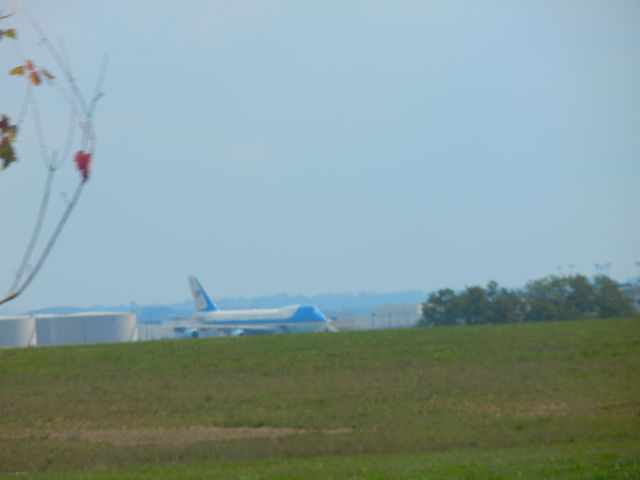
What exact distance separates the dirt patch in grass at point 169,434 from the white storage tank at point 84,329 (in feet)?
174

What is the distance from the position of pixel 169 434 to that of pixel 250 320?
58902 mm

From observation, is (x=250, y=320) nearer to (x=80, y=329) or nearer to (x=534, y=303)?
(x=80, y=329)

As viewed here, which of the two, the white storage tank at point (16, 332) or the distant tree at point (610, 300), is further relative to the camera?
the white storage tank at point (16, 332)

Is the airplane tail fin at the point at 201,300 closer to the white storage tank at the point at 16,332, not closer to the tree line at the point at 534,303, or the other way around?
the white storage tank at the point at 16,332

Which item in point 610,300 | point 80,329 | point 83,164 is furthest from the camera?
point 80,329

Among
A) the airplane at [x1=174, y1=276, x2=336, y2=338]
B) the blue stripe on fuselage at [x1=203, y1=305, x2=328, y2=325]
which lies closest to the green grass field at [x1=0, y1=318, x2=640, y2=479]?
the airplane at [x1=174, y1=276, x2=336, y2=338]

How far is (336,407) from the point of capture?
23.8 metres

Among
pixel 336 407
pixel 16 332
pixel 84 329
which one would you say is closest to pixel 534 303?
pixel 84 329

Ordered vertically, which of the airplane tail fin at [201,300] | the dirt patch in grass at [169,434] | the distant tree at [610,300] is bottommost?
the dirt patch in grass at [169,434]

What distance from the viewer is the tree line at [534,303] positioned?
67.4m

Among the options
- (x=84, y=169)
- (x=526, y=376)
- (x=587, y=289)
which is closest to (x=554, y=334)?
(x=526, y=376)

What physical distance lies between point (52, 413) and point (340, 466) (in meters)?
13.1

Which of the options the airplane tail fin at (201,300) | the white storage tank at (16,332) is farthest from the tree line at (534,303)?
the white storage tank at (16,332)

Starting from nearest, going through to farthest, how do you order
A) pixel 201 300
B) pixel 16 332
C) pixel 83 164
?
1. pixel 83 164
2. pixel 16 332
3. pixel 201 300
